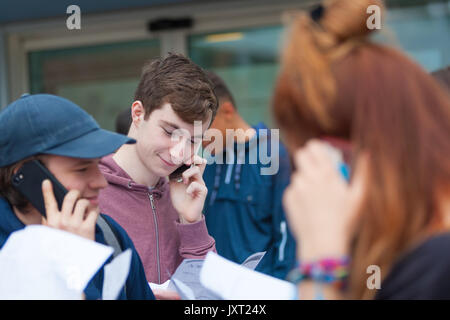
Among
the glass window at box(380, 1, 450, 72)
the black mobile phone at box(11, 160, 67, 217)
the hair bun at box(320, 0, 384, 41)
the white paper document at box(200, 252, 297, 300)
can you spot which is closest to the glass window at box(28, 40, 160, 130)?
the glass window at box(380, 1, 450, 72)

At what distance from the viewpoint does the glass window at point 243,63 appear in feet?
18.9

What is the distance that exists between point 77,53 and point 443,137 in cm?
537

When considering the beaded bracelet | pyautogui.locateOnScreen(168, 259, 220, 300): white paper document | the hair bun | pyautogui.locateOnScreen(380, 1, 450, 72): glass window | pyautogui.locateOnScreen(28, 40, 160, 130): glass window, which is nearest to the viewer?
the beaded bracelet

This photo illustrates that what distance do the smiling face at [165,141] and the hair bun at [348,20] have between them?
3.99 ft

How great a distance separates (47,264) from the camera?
1455 millimetres

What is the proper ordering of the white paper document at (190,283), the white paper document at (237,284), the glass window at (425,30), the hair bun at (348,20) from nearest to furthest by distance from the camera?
the hair bun at (348,20) → the white paper document at (237,284) → the white paper document at (190,283) → the glass window at (425,30)

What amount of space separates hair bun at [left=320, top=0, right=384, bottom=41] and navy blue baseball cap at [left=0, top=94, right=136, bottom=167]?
762mm

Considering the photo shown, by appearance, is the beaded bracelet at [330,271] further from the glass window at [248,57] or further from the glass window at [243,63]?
the glass window at [243,63]

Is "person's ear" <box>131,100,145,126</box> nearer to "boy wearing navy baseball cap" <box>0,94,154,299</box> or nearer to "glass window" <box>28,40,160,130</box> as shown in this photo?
"boy wearing navy baseball cap" <box>0,94,154,299</box>

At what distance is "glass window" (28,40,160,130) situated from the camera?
6125 millimetres

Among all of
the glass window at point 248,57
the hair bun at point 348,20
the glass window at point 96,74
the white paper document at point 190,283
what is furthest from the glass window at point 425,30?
the hair bun at point 348,20

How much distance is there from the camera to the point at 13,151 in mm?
1770
